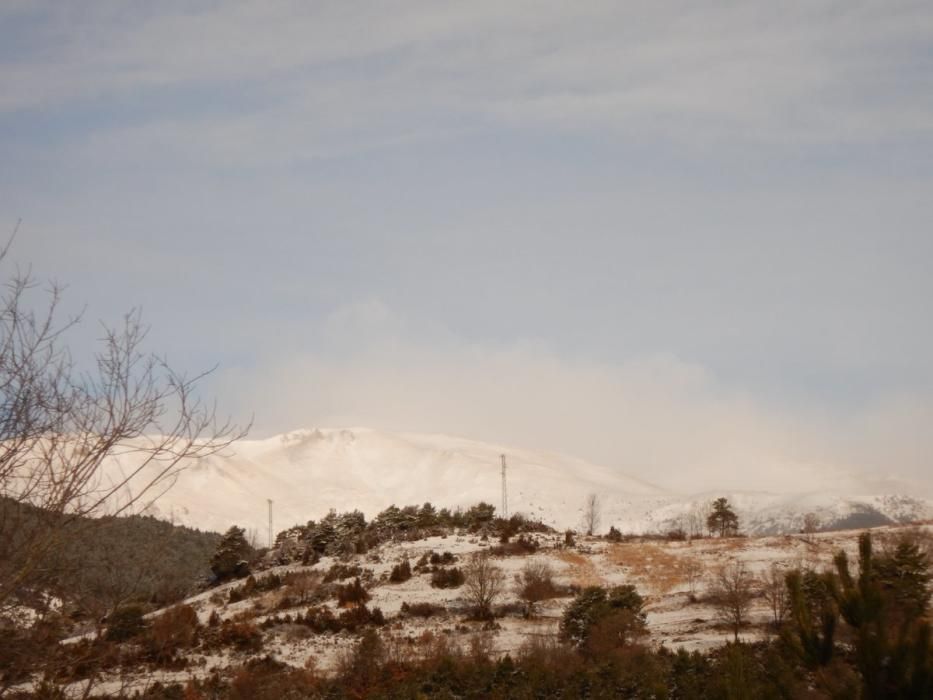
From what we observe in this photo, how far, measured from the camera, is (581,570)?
127ft

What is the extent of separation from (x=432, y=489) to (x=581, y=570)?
61.7m

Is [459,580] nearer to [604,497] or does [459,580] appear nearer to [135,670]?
[135,670]

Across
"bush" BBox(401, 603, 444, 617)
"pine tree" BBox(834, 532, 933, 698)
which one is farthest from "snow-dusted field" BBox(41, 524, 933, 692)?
"pine tree" BBox(834, 532, 933, 698)

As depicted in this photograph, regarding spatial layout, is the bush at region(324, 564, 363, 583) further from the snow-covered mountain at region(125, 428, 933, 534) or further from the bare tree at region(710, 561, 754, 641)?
the snow-covered mountain at region(125, 428, 933, 534)

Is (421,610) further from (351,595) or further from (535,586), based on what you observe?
(535,586)

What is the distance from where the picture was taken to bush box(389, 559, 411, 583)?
125ft

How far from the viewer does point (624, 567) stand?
39406 mm

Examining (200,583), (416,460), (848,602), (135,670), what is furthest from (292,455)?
(848,602)

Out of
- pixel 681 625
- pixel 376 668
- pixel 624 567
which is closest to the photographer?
pixel 376 668

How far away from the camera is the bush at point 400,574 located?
38.2 m

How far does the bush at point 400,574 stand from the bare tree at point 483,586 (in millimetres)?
3571

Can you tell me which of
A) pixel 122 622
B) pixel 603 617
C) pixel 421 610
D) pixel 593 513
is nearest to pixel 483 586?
pixel 421 610

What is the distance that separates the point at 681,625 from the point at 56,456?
1057 inches

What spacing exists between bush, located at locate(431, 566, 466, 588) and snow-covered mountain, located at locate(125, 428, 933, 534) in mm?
36217
